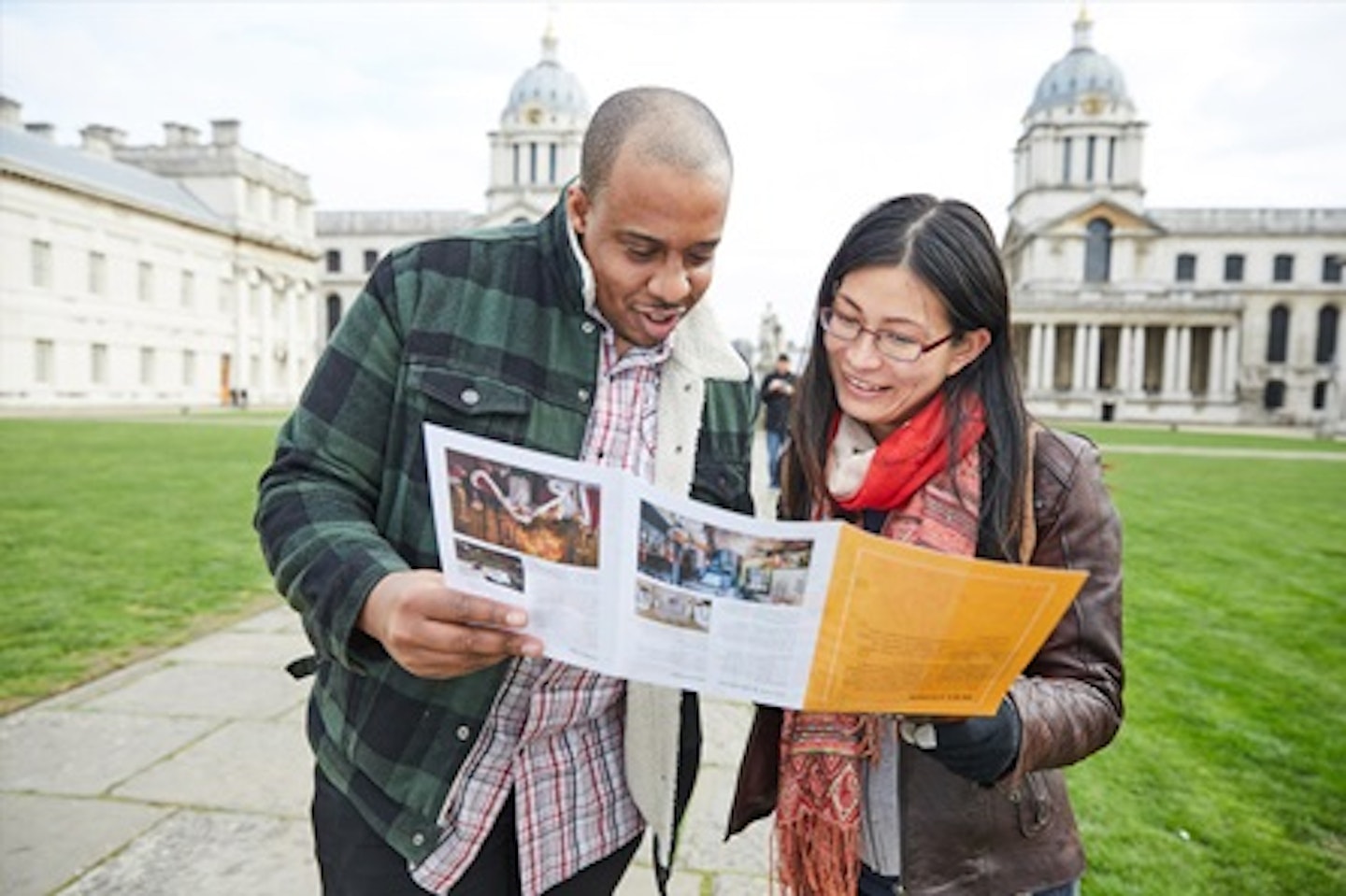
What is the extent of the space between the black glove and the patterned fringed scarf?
0.92 feet

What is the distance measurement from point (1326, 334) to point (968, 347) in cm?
7728

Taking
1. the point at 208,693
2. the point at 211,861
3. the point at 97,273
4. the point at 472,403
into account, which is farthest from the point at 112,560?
the point at 97,273

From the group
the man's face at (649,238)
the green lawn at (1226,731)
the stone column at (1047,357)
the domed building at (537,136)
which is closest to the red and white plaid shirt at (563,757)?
the man's face at (649,238)

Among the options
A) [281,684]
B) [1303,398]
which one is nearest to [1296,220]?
[1303,398]

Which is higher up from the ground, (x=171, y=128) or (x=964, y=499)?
(x=171, y=128)

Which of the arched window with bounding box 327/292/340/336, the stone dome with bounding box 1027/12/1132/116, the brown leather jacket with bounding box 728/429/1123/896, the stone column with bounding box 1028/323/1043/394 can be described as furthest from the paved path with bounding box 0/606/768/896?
the arched window with bounding box 327/292/340/336

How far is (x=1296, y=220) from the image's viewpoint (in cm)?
6662

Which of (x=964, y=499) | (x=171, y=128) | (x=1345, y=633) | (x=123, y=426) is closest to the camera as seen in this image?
(x=964, y=499)

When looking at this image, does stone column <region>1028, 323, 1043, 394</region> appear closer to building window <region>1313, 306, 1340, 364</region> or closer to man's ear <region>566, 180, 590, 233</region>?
building window <region>1313, 306, 1340, 364</region>

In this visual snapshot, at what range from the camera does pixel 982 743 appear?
4.98ft

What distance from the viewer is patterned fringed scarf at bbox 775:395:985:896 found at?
1.76 meters

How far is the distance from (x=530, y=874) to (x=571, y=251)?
4.10 feet

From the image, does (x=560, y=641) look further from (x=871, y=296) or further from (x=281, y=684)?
(x=281, y=684)

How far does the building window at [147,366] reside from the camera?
45312mm
